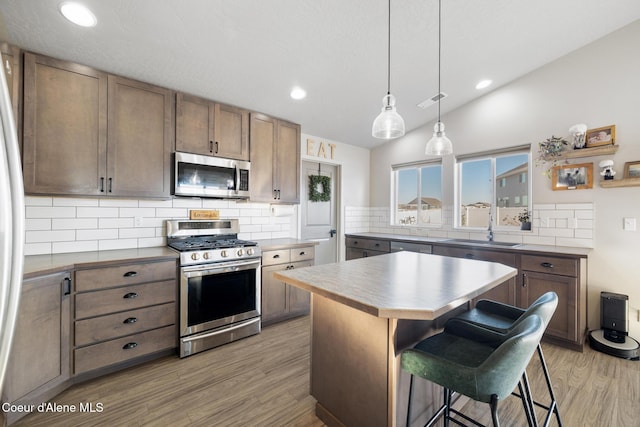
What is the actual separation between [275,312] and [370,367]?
191 cm

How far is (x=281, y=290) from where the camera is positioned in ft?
10.3

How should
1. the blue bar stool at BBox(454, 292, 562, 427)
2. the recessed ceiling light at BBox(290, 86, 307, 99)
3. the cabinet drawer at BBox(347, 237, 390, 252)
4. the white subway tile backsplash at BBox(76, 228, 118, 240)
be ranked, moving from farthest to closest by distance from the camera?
the cabinet drawer at BBox(347, 237, 390, 252) → the recessed ceiling light at BBox(290, 86, 307, 99) → the white subway tile backsplash at BBox(76, 228, 118, 240) → the blue bar stool at BBox(454, 292, 562, 427)

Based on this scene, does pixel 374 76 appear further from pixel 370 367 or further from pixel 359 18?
pixel 370 367

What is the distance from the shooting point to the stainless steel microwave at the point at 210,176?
106 inches

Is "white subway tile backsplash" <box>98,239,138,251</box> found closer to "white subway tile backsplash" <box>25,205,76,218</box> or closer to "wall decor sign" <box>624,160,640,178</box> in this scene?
"white subway tile backsplash" <box>25,205,76,218</box>

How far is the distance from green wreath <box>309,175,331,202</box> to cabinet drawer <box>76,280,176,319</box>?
7.46 ft

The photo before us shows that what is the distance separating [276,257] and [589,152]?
11.0 feet

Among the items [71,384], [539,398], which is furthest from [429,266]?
[71,384]

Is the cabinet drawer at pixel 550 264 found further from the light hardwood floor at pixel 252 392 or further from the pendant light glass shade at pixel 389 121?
the pendant light glass shade at pixel 389 121

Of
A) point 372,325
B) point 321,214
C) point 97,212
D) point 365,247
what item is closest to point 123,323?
point 97,212

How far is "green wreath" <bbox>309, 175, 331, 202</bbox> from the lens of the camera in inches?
163

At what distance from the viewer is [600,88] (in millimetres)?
2781

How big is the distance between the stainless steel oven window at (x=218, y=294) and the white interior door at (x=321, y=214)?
143cm

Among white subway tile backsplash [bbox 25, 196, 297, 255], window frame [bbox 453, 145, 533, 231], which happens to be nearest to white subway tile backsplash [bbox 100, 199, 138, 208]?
white subway tile backsplash [bbox 25, 196, 297, 255]
